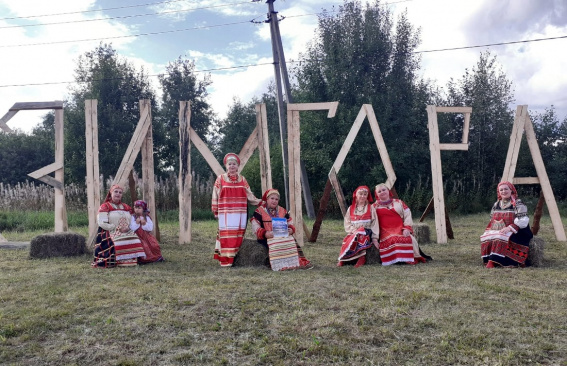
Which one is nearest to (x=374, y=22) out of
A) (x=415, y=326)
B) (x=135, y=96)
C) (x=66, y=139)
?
(x=135, y=96)

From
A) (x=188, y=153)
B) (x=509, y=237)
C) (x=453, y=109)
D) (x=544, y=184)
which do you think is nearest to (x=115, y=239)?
(x=188, y=153)

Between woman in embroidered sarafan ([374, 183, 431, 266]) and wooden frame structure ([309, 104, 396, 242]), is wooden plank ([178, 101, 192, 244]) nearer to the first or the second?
wooden frame structure ([309, 104, 396, 242])

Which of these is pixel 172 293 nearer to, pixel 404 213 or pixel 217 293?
pixel 217 293

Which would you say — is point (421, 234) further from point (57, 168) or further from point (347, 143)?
point (57, 168)

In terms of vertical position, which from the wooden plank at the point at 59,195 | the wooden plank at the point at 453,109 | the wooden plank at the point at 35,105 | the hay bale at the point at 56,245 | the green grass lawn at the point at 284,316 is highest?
Result: the wooden plank at the point at 35,105

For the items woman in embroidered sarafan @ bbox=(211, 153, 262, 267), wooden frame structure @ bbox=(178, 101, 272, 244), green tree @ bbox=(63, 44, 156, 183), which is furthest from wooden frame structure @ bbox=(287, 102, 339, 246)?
green tree @ bbox=(63, 44, 156, 183)

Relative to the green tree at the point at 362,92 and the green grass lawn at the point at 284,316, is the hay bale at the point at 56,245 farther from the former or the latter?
the green tree at the point at 362,92

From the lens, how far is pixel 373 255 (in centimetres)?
665

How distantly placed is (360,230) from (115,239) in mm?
3329

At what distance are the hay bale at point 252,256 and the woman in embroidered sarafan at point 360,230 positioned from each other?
102 centimetres

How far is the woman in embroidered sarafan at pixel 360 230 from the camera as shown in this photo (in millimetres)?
6512

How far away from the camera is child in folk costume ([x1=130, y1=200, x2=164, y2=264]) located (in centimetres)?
693

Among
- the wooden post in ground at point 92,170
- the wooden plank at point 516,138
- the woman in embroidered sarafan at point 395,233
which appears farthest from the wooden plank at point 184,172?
the wooden plank at point 516,138

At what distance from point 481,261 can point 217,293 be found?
13.0ft
